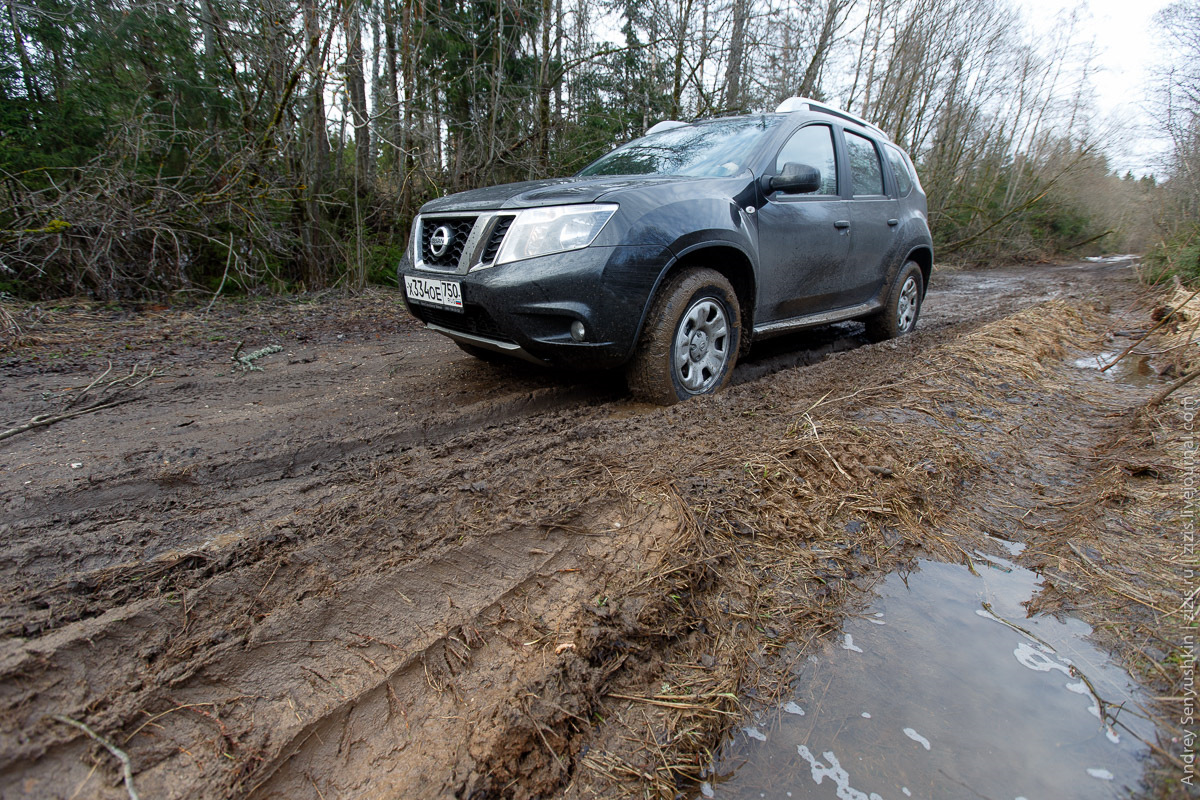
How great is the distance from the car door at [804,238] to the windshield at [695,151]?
0.81ft

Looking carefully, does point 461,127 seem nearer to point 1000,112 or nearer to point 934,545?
point 934,545

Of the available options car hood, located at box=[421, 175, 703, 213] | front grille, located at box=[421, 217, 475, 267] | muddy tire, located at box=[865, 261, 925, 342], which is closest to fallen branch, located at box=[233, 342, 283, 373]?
front grille, located at box=[421, 217, 475, 267]

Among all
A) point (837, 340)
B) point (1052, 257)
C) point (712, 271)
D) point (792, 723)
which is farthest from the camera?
point (1052, 257)

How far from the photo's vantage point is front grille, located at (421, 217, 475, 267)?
3.04m

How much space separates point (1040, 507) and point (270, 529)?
10.2ft

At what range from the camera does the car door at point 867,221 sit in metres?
4.32

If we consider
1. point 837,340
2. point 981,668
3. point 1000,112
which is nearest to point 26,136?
point 837,340

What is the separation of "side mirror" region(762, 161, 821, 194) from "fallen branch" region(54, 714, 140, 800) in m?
3.60

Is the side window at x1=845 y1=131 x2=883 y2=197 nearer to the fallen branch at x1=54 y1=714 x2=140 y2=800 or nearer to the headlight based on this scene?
the headlight

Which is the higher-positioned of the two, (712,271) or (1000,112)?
(1000,112)

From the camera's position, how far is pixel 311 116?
7.12 meters

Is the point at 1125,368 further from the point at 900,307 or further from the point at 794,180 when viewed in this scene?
the point at 794,180

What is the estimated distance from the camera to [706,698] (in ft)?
4.95

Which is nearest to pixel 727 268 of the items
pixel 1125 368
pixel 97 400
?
pixel 97 400
